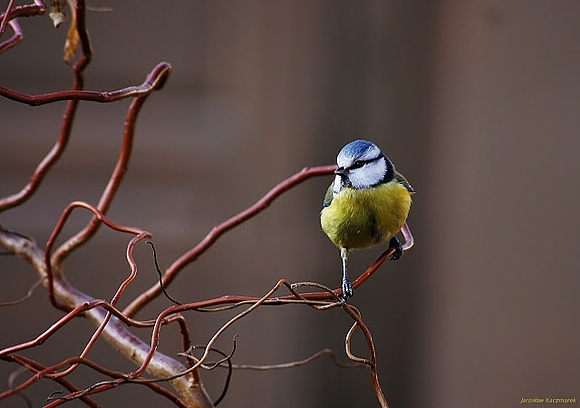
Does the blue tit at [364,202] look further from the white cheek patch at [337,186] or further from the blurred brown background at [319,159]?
the blurred brown background at [319,159]

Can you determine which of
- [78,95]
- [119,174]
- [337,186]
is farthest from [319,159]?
[78,95]

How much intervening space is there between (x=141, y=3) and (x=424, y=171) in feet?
Result: 2.60

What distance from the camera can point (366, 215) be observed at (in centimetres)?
86

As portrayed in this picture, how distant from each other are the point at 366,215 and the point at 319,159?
104 cm

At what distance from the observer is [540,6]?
175 centimetres

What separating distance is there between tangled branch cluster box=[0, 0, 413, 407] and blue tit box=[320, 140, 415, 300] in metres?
0.17

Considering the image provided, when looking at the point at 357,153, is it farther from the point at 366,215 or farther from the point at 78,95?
the point at 78,95

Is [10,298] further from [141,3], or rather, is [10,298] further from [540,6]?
[540,6]

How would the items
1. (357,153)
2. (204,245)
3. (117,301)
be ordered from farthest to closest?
(357,153)
(204,245)
(117,301)

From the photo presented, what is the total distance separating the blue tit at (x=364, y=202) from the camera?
0.84 metres

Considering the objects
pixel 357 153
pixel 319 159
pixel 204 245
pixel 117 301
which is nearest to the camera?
pixel 117 301

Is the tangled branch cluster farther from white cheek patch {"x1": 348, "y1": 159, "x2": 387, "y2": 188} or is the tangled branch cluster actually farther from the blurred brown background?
the blurred brown background

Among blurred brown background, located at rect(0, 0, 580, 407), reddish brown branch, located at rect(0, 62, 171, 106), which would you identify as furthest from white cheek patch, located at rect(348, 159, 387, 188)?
blurred brown background, located at rect(0, 0, 580, 407)

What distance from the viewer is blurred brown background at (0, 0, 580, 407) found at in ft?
5.87
